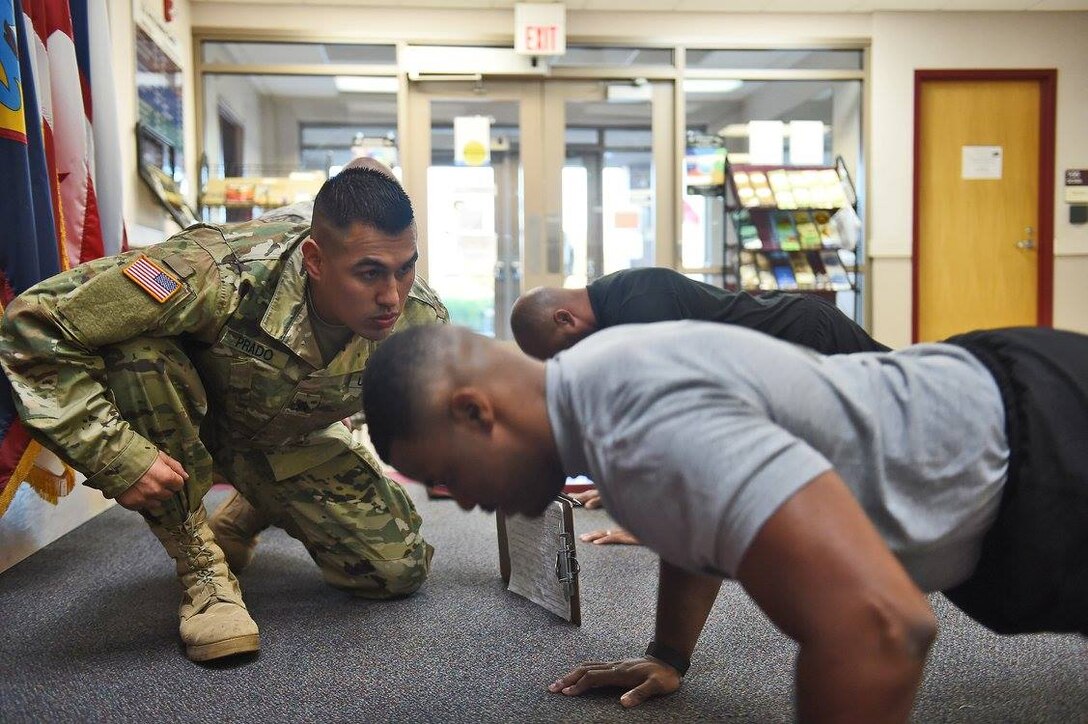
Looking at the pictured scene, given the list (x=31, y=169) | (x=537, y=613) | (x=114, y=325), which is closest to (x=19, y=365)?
(x=114, y=325)

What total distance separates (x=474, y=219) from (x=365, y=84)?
0.93 m

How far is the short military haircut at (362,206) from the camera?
1.56 meters

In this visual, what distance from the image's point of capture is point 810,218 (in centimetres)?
477

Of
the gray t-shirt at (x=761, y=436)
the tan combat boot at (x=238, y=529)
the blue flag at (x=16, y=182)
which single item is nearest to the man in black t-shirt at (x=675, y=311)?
the tan combat boot at (x=238, y=529)

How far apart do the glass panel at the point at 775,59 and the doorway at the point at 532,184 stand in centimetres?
26

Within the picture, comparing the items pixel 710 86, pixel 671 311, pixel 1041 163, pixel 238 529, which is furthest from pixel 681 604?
pixel 1041 163

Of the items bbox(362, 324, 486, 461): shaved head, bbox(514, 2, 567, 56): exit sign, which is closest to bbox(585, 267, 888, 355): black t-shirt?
bbox(362, 324, 486, 461): shaved head

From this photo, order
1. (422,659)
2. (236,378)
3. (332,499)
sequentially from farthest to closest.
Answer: (332,499) < (236,378) < (422,659)

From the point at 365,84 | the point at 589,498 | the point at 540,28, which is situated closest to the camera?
the point at 589,498

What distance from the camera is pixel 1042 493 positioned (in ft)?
2.44

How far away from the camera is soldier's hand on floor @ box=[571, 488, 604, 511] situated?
228 centimetres

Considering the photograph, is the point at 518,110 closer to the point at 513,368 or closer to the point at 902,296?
the point at 902,296

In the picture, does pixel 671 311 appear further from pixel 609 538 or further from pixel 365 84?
pixel 365 84

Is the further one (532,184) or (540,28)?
(532,184)
